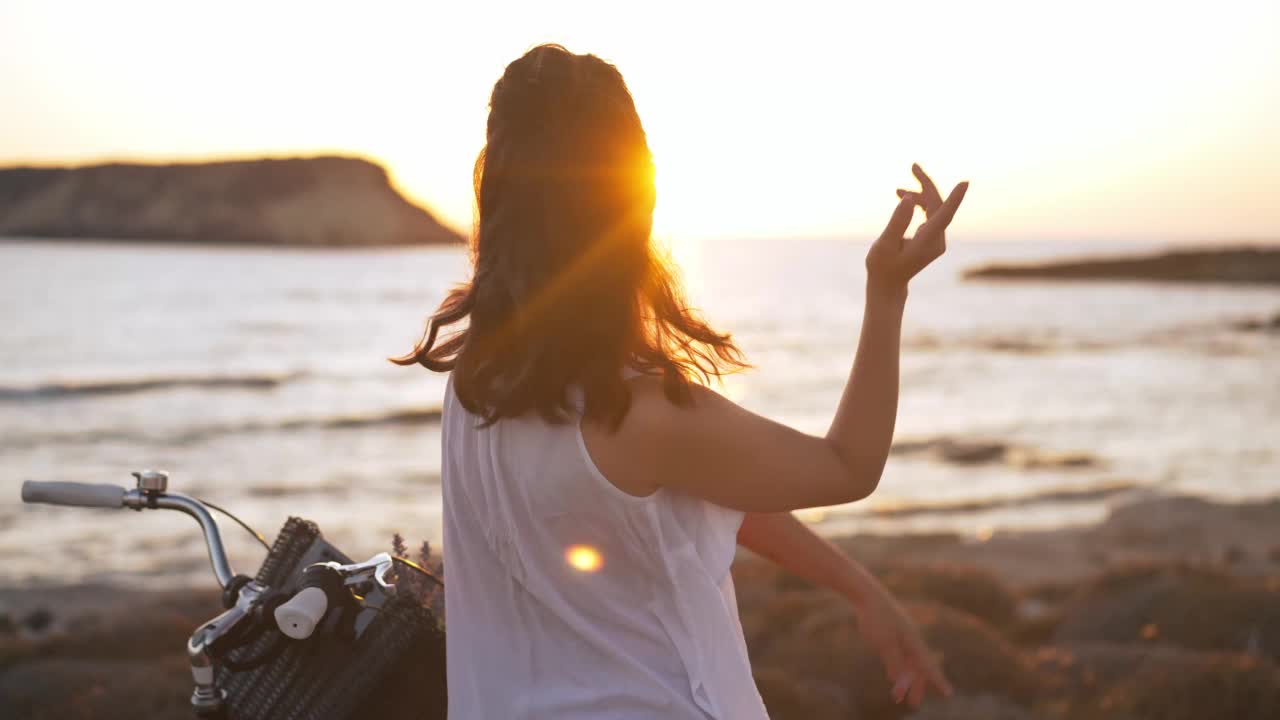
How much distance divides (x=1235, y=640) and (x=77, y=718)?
21.5 feet

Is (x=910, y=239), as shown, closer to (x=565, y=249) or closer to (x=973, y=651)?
(x=565, y=249)

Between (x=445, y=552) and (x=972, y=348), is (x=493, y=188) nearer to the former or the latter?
(x=445, y=552)

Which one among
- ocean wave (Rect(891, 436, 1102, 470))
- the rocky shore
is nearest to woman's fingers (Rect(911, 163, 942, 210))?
the rocky shore

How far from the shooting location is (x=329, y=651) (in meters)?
2.07

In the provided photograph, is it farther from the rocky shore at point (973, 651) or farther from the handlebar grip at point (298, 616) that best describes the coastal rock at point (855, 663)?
the handlebar grip at point (298, 616)

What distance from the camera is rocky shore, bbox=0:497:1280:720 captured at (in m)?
5.35

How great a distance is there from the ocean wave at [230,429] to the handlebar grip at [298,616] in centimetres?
2441

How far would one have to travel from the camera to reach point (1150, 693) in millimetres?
5527

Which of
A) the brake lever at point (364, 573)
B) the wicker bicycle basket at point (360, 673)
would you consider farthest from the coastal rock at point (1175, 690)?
the brake lever at point (364, 573)

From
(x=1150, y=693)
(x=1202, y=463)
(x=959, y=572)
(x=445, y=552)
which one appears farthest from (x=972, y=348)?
(x=445, y=552)

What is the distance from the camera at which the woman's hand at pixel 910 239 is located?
5.38 ft

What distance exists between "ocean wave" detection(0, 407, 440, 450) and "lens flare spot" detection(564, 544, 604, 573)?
975 inches

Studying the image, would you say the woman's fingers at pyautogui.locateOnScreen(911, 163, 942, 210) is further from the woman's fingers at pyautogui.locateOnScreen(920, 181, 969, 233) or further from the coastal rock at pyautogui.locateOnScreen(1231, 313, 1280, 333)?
the coastal rock at pyautogui.locateOnScreen(1231, 313, 1280, 333)

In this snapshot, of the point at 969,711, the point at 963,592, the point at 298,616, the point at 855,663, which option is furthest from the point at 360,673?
the point at 963,592
